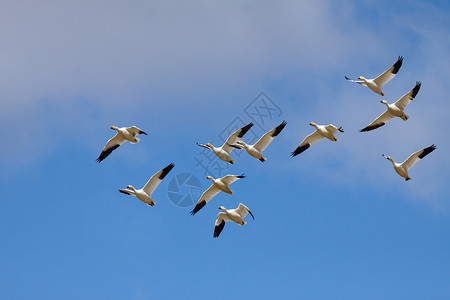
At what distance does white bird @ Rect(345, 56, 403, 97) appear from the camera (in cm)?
2292

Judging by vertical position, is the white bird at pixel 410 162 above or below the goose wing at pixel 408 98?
below

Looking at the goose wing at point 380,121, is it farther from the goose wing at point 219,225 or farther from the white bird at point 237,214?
the goose wing at point 219,225

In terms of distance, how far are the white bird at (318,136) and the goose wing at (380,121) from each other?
1.97 meters

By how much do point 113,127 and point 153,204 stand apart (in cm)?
307

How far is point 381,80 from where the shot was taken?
76.2ft

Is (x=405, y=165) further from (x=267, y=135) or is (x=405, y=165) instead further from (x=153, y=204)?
(x=153, y=204)

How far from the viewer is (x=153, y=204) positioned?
22.5m

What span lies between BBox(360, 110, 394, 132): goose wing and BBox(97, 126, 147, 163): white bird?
26.5ft

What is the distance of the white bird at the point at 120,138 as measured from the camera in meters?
22.8

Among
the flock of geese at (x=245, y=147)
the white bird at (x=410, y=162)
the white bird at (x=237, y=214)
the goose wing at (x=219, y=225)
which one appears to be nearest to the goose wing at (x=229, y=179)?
the flock of geese at (x=245, y=147)

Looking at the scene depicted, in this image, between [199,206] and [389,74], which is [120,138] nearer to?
[199,206]

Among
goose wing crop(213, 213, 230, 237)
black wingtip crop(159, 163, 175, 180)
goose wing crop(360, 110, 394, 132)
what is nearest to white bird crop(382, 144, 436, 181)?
goose wing crop(360, 110, 394, 132)

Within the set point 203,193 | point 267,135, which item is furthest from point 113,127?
point 267,135

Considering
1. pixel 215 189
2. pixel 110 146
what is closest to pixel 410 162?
pixel 215 189
